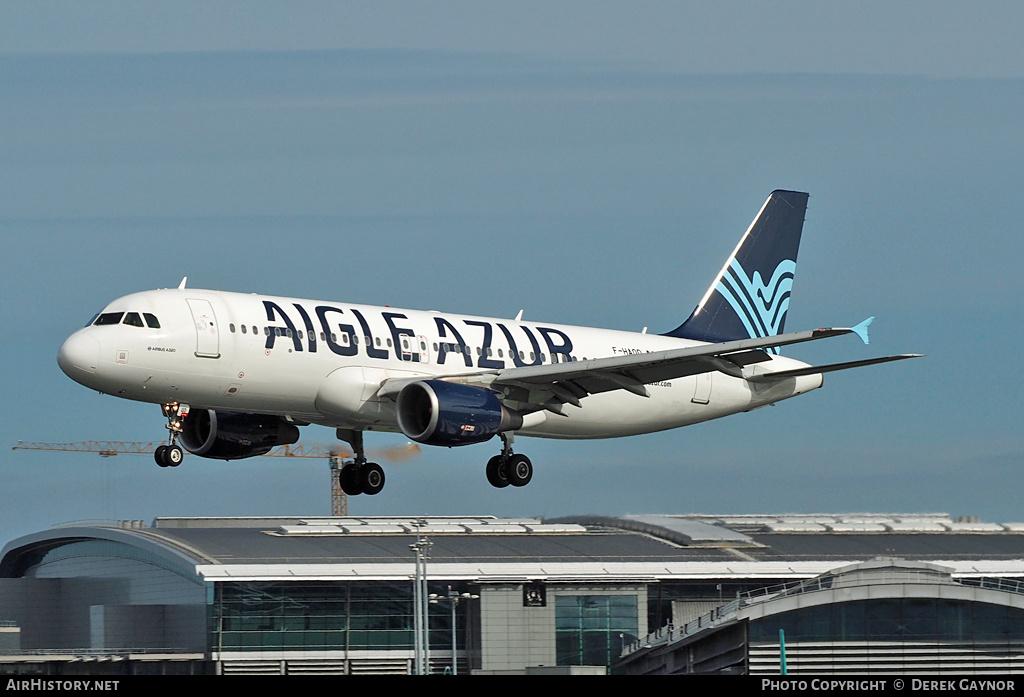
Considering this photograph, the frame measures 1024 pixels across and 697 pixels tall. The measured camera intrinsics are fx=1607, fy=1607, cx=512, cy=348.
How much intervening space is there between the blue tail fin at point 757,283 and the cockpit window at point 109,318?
80.5ft

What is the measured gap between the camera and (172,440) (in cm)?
4922

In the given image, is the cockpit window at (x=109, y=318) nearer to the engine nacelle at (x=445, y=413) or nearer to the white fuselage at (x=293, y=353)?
the white fuselage at (x=293, y=353)

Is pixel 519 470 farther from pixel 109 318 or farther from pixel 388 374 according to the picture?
pixel 109 318

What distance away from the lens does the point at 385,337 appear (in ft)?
169

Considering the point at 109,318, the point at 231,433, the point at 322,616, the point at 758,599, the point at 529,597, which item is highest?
the point at 109,318

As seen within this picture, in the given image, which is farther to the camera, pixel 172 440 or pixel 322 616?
pixel 322 616

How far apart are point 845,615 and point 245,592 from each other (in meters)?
37.2

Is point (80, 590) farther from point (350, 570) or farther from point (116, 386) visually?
point (116, 386)

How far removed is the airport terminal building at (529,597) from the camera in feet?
289

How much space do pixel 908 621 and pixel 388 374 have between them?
47561mm

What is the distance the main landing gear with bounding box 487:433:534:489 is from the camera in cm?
5453

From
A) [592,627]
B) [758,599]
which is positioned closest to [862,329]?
[758,599]

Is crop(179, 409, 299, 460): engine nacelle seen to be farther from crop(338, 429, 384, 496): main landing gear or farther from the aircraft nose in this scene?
the aircraft nose
